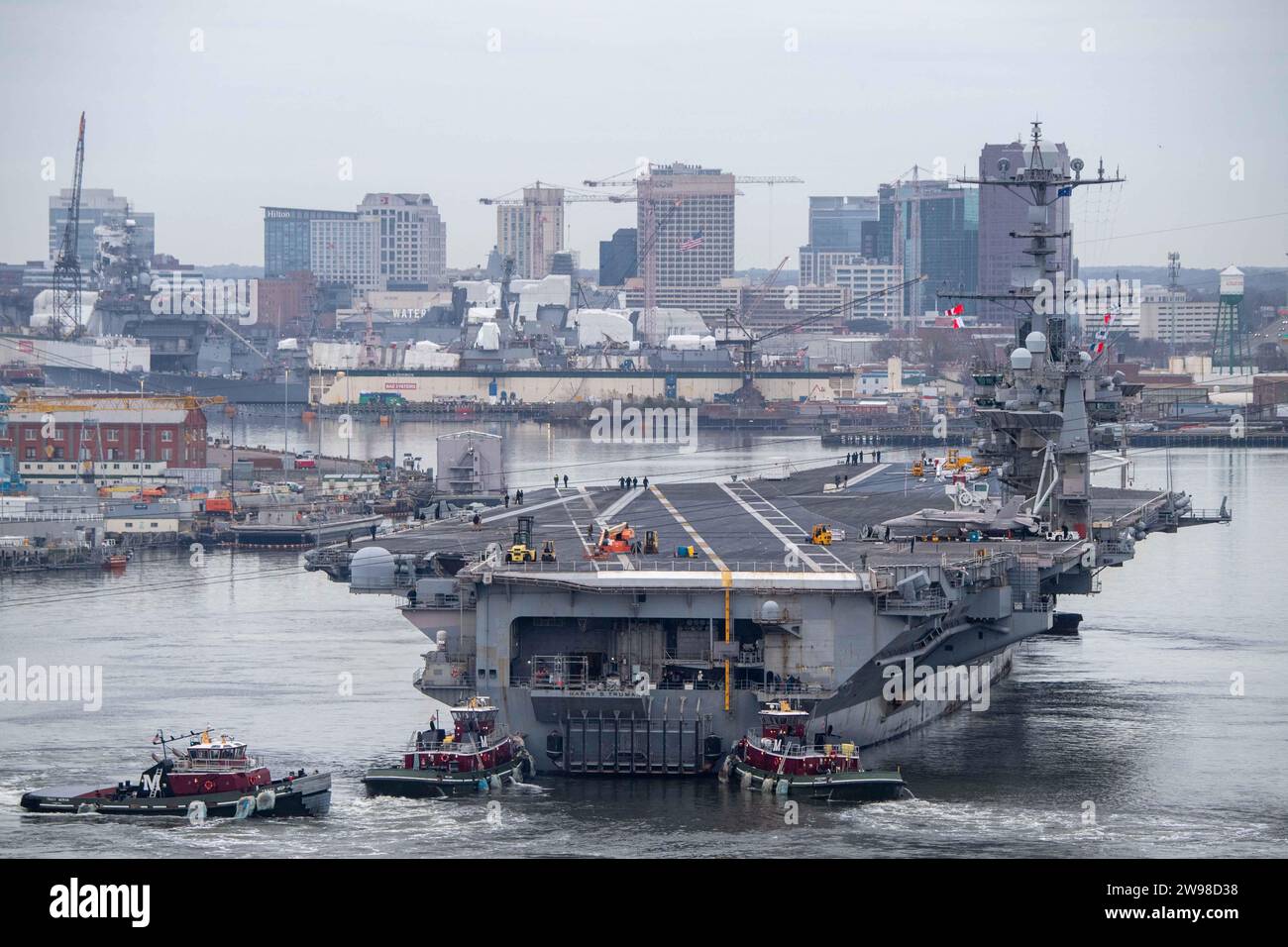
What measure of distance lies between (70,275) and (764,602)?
138 metres

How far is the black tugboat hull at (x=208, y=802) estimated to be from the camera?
2561cm

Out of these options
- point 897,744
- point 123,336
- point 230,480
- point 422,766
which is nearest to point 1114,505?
point 897,744

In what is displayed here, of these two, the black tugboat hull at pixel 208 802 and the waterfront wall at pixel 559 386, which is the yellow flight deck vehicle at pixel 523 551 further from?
the waterfront wall at pixel 559 386

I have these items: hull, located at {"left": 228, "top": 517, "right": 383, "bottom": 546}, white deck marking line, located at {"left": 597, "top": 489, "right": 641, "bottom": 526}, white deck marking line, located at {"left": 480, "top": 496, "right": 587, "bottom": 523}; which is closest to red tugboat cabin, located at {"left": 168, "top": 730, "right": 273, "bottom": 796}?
white deck marking line, located at {"left": 597, "top": 489, "right": 641, "bottom": 526}

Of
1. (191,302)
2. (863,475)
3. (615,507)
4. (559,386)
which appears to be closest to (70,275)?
(191,302)

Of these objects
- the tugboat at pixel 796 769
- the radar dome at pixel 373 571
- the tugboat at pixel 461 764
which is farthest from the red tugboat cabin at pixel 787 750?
the radar dome at pixel 373 571

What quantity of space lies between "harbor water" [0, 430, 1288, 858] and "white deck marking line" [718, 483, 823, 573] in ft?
9.64

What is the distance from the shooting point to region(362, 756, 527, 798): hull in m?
26.2

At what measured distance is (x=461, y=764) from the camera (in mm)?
26344

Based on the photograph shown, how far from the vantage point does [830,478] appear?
161ft

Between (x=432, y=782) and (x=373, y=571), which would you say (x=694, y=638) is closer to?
(x=432, y=782)

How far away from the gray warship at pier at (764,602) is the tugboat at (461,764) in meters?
0.54

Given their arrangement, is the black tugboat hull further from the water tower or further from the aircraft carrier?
the water tower
